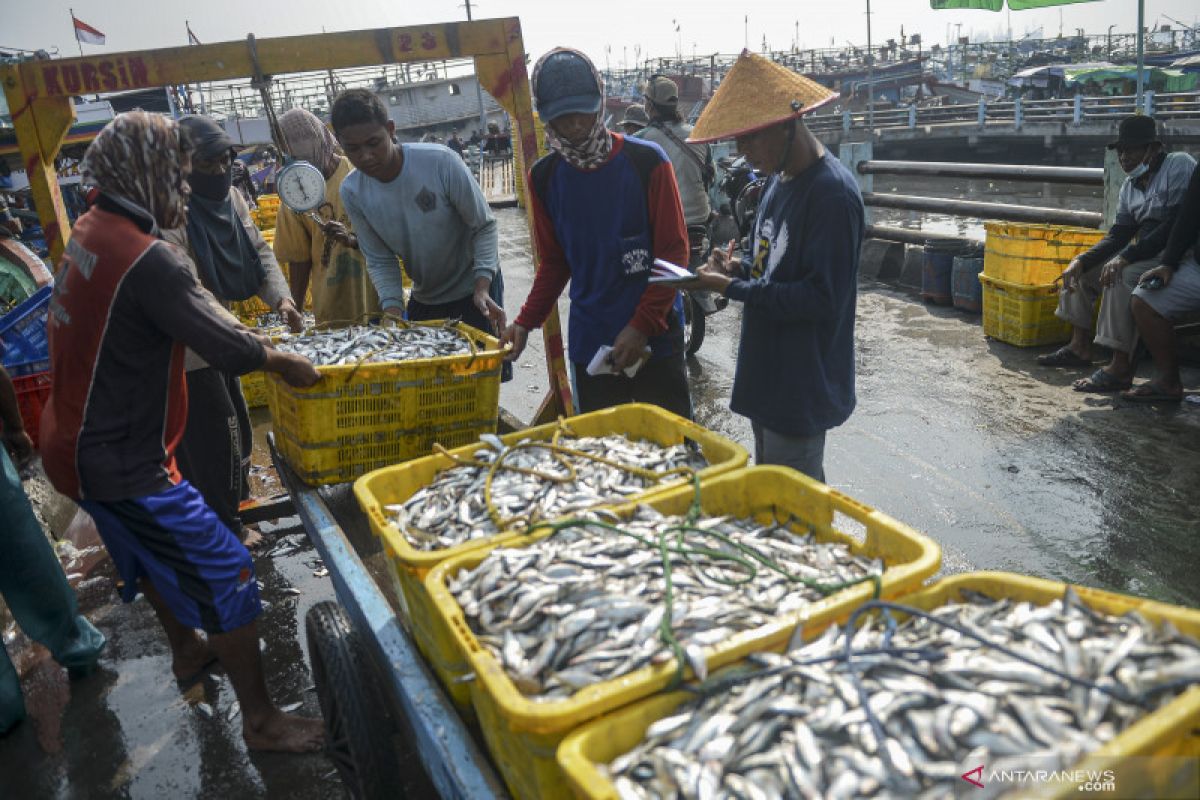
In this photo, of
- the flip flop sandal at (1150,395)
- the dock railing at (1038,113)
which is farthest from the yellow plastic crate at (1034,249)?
the dock railing at (1038,113)

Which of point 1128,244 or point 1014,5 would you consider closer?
point 1128,244

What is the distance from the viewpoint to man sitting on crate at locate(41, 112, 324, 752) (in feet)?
8.77

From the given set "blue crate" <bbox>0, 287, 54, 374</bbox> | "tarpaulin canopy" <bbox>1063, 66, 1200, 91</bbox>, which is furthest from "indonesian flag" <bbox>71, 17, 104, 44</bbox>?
"tarpaulin canopy" <bbox>1063, 66, 1200, 91</bbox>

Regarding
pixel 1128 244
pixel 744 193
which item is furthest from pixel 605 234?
pixel 744 193

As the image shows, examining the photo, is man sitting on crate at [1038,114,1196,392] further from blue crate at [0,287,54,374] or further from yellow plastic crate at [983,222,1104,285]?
blue crate at [0,287,54,374]

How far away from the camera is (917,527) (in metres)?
4.51

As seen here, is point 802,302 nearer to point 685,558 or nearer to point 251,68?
point 685,558

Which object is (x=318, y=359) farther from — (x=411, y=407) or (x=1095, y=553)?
(x=1095, y=553)

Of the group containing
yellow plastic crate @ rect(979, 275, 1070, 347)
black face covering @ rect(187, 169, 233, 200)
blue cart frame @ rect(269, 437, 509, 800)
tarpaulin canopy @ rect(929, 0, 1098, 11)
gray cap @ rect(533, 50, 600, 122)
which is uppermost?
tarpaulin canopy @ rect(929, 0, 1098, 11)

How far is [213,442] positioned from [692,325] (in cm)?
449

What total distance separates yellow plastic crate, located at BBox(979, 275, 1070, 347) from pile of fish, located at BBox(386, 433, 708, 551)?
508 cm

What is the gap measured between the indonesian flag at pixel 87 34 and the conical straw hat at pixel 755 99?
40.0 m

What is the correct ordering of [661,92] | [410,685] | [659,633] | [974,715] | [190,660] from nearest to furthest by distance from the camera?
[974,715]
[659,633]
[410,685]
[190,660]
[661,92]

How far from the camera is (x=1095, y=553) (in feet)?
13.4
